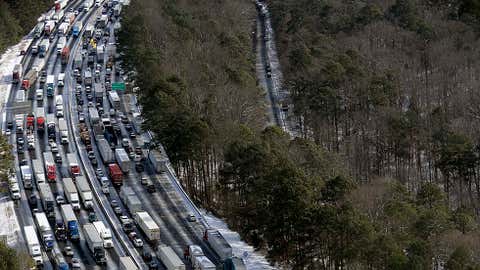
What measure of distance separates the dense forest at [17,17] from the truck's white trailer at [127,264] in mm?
79216

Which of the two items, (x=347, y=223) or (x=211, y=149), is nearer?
(x=347, y=223)

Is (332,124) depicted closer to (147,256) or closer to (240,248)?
(240,248)

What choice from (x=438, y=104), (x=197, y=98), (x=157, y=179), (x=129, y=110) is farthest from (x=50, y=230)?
(x=438, y=104)

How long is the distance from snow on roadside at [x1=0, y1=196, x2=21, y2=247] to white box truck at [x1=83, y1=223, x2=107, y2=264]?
6861 millimetres

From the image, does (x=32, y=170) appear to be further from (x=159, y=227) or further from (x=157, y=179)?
(x=159, y=227)

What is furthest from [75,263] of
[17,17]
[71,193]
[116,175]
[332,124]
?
[17,17]

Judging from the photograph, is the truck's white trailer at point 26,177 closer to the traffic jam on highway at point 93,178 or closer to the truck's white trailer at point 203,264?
the traffic jam on highway at point 93,178

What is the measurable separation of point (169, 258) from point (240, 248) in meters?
8.63

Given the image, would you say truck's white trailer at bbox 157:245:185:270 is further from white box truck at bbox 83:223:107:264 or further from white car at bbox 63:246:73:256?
white car at bbox 63:246:73:256

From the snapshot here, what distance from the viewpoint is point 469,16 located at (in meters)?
146

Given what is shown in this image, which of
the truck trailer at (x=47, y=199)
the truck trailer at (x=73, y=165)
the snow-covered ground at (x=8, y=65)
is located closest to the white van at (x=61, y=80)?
the snow-covered ground at (x=8, y=65)

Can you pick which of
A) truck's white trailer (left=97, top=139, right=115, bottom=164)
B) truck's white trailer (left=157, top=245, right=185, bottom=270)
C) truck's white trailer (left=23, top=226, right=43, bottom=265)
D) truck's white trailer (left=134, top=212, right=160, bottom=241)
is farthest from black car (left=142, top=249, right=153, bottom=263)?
truck's white trailer (left=97, top=139, right=115, bottom=164)

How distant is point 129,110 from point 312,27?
39.7 meters

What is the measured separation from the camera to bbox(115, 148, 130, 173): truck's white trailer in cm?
10412
